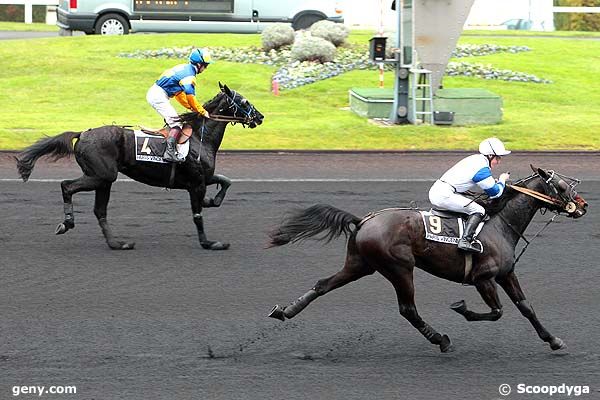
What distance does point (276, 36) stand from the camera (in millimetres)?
29453

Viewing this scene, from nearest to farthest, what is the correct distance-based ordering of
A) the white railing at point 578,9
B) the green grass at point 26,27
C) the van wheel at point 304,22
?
the van wheel at point 304,22 → the green grass at point 26,27 → the white railing at point 578,9

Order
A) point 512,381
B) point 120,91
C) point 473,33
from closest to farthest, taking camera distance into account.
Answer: point 512,381, point 120,91, point 473,33

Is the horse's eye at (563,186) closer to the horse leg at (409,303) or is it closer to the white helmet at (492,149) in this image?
the white helmet at (492,149)

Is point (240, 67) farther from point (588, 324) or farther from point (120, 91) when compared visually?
point (588, 324)

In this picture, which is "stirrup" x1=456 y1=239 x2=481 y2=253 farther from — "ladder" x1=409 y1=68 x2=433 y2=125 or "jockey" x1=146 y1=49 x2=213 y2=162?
"ladder" x1=409 y1=68 x2=433 y2=125

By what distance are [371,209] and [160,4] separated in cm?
1906

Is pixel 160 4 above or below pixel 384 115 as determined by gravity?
above

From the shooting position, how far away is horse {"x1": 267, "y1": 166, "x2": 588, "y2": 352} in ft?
27.9

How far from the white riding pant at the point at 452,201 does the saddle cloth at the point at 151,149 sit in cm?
428

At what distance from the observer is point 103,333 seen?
911 cm

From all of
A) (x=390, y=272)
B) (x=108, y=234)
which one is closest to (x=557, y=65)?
(x=108, y=234)

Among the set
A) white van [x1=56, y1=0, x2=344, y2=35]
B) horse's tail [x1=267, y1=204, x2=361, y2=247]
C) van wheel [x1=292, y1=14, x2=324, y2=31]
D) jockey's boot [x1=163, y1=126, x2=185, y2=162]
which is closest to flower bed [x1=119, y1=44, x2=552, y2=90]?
van wheel [x1=292, y1=14, x2=324, y2=31]

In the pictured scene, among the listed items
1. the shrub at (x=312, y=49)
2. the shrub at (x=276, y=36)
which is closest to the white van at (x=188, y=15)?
the shrub at (x=276, y=36)

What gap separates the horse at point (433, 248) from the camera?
850cm
